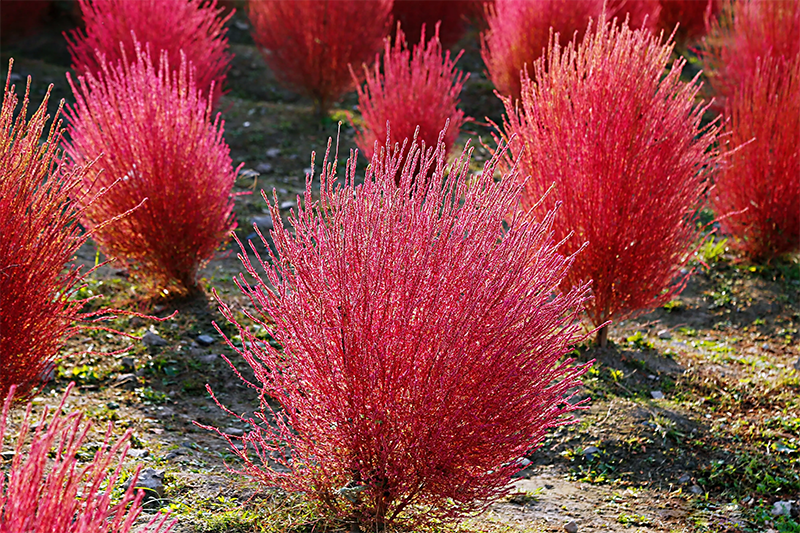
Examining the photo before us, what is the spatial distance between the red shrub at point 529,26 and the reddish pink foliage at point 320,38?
4.28 ft

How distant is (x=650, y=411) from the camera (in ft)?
11.7

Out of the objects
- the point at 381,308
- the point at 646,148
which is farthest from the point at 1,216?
the point at 646,148

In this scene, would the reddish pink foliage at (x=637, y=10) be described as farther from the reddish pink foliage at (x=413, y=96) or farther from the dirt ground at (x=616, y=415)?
the dirt ground at (x=616, y=415)

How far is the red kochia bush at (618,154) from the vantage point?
350cm

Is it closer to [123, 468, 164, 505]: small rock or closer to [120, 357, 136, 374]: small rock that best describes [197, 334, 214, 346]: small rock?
[120, 357, 136, 374]: small rock

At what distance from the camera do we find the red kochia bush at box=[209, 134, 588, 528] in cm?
206

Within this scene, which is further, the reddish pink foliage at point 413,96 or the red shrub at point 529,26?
the red shrub at point 529,26

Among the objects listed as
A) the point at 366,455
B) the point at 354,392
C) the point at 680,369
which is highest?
the point at 354,392

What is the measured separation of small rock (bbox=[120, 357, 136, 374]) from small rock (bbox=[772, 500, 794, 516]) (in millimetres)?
3049

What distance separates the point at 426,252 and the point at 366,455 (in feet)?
2.17

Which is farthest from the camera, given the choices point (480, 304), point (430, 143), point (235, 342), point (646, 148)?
point (430, 143)

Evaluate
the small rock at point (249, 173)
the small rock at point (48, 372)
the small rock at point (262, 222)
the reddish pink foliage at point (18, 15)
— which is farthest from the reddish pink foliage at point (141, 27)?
the reddish pink foliage at point (18, 15)

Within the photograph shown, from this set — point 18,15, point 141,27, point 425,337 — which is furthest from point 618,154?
point 18,15

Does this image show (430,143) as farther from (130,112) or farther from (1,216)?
(1,216)
